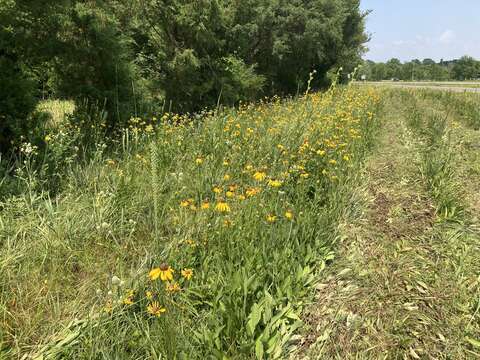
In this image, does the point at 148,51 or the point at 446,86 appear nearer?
the point at 148,51

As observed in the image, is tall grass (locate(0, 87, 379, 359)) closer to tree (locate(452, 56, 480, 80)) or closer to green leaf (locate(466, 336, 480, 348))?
green leaf (locate(466, 336, 480, 348))

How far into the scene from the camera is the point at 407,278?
226 cm

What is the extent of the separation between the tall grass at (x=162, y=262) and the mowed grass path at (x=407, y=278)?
0.65 ft

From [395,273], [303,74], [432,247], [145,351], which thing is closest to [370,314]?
[395,273]

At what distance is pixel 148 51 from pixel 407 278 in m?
10.2

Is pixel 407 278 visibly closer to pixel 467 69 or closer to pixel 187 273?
pixel 187 273

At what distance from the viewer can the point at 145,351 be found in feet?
5.38

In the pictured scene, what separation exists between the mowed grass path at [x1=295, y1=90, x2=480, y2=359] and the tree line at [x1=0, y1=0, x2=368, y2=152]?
3.07 m

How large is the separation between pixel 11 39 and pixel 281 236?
15.4ft

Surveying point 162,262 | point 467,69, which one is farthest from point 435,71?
point 162,262

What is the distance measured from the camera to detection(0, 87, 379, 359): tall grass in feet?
5.46

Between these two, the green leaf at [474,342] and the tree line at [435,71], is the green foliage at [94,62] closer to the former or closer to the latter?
the green leaf at [474,342]

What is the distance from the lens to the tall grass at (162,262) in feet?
5.46

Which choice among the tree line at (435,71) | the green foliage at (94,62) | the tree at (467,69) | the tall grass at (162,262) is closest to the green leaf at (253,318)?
the tall grass at (162,262)
